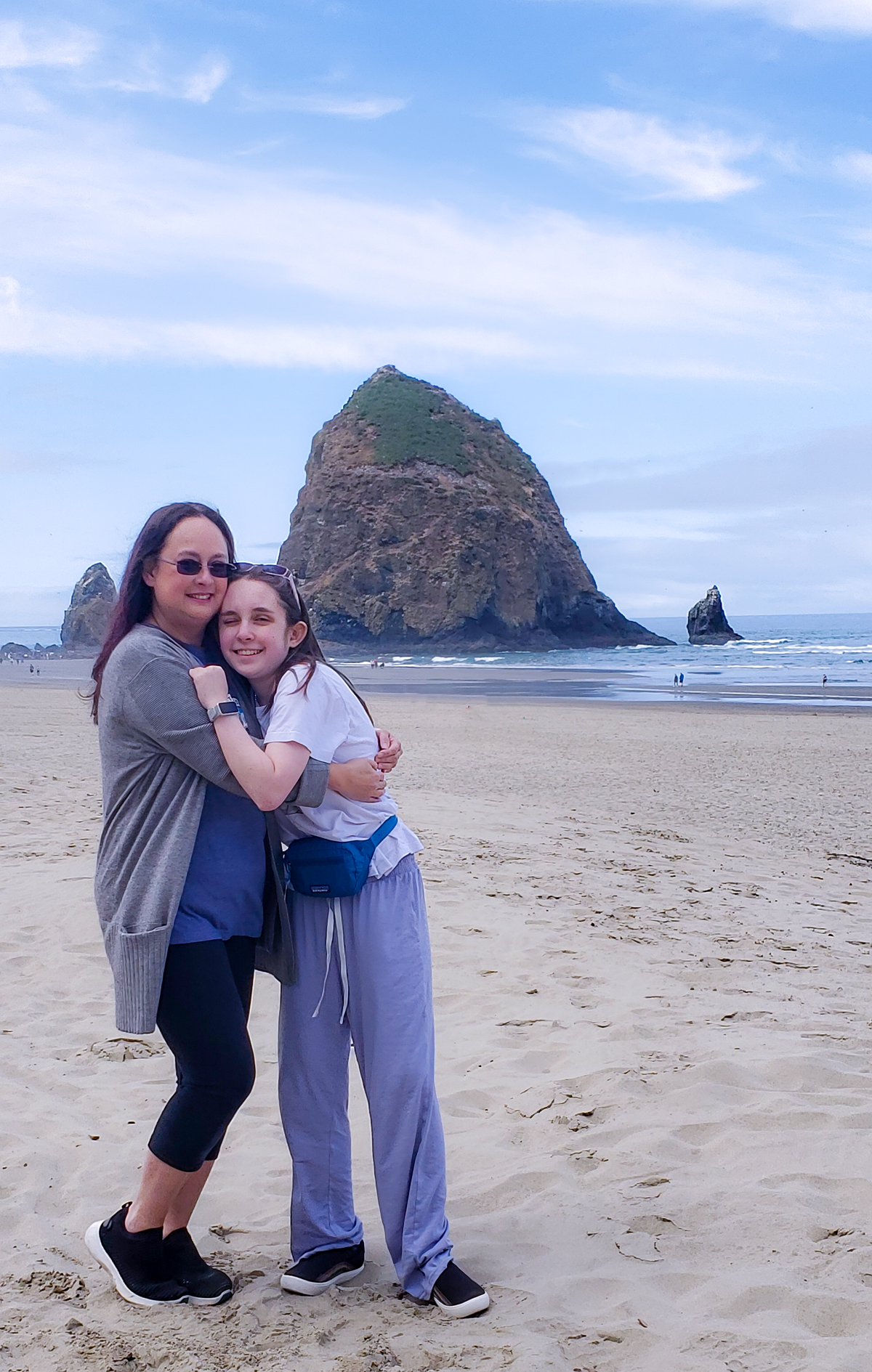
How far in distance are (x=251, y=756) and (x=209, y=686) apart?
0.20m

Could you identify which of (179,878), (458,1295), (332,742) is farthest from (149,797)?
(458,1295)

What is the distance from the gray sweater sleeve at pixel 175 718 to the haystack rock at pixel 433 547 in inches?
2388

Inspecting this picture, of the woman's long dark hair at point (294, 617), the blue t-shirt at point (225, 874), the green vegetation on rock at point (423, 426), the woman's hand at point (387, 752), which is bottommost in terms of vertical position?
the blue t-shirt at point (225, 874)

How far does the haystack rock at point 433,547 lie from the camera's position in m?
66.4

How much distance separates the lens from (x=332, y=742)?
268cm

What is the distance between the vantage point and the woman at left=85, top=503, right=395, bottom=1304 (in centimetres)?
252

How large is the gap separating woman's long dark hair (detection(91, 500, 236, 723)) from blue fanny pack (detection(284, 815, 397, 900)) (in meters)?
0.62

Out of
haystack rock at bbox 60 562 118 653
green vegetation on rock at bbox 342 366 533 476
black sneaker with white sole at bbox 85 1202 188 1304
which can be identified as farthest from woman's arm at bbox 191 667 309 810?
green vegetation on rock at bbox 342 366 533 476

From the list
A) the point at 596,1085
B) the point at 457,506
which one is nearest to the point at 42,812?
the point at 596,1085

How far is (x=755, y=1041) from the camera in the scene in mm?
4422

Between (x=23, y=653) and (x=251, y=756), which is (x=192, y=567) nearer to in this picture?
(x=251, y=756)

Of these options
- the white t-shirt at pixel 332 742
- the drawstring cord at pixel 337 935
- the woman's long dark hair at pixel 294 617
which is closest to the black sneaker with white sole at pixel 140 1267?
the drawstring cord at pixel 337 935

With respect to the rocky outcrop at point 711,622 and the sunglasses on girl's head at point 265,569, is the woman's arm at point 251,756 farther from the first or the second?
the rocky outcrop at point 711,622

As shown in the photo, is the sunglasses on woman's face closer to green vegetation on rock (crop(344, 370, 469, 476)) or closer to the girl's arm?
the girl's arm
